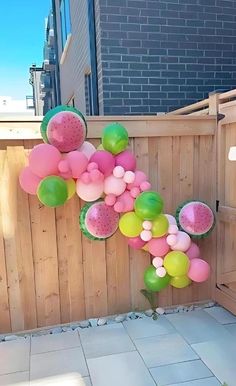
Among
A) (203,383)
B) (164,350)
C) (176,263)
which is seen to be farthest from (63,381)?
(176,263)

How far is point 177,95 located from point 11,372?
3.45 meters

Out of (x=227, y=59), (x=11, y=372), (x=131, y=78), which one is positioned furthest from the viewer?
(x=227, y=59)

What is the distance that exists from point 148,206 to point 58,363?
1143 millimetres

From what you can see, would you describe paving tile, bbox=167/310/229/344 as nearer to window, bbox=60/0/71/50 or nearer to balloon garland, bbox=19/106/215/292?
balloon garland, bbox=19/106/215/292

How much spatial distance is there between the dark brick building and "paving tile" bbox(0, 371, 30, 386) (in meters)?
2.93

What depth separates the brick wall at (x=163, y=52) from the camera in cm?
402

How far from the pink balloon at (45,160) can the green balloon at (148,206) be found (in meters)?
0.59

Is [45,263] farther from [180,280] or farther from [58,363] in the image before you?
[180,280]

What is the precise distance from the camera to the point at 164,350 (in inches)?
89.4

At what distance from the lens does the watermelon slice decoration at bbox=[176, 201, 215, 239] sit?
254 centimetres

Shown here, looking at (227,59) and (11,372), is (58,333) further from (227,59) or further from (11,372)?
(227,59)

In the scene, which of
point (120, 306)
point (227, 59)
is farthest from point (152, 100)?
point (120, 306)

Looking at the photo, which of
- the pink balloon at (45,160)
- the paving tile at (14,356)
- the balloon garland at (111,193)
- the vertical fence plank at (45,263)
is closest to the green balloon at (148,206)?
the balloon garland at (111,193)

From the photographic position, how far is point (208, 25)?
427 centimetres
